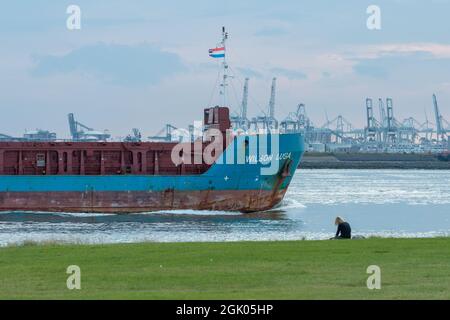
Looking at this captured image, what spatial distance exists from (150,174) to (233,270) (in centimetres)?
2736

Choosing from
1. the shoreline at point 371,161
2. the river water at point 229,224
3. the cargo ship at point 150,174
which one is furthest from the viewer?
the shoreline at point 371,161

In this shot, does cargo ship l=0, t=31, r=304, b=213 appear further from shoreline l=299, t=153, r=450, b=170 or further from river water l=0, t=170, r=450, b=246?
shoreline l=299, t=153, r=450, b=170

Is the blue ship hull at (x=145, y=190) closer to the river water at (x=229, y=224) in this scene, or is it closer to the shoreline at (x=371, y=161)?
the river water at (x=229, y=224)

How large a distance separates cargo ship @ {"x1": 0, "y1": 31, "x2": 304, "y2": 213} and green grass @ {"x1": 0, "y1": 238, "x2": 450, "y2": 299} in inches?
824

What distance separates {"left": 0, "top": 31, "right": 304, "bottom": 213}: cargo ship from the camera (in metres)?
38.3

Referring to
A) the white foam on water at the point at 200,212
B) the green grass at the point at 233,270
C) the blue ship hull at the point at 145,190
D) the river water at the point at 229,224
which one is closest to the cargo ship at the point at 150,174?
the blue ship hull at the point at 145,190

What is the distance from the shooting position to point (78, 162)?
4084 centimetres

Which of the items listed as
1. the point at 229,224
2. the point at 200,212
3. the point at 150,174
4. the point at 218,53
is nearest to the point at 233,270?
the point at 229,224

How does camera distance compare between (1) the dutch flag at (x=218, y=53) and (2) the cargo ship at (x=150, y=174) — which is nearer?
(2) the cargo ship at (x=150, y=174)

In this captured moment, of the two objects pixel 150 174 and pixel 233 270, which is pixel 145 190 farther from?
pixel 233 270

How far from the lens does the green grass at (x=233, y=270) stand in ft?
37.5

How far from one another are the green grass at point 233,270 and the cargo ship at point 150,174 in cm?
2092
